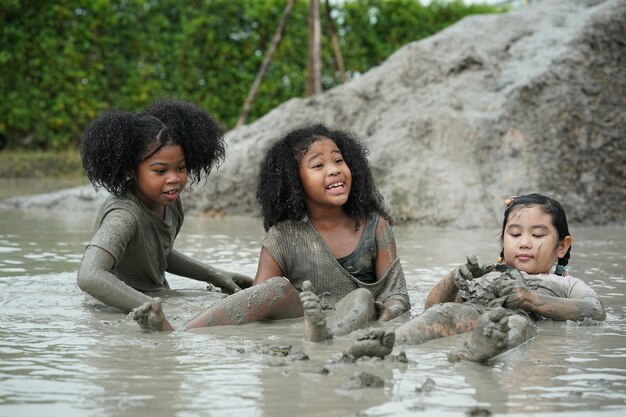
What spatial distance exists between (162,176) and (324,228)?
2.91 ft

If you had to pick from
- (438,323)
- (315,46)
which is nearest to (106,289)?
(438,323)

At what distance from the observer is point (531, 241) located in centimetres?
456

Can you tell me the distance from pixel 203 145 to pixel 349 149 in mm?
818

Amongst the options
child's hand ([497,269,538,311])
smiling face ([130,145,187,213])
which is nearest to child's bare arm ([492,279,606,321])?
child's hand ([497,269,538,311])

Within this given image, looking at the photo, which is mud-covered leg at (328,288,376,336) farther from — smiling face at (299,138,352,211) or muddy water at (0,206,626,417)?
smiling face at (299,138,352,211)

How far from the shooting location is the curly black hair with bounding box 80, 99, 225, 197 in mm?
4887

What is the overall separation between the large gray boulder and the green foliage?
16.1ft

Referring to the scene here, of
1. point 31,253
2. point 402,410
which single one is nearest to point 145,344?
point 402,410

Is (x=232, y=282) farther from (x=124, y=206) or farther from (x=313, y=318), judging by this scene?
(x=313, y=318)

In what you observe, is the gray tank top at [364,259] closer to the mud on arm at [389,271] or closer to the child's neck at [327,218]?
the mud on arm at [389,271]

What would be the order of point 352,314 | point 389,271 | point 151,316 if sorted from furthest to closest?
point 389,271 < point 352,314 < point 151,316

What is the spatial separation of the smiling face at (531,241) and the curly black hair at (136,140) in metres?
1.75

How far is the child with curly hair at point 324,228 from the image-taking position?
4637mm

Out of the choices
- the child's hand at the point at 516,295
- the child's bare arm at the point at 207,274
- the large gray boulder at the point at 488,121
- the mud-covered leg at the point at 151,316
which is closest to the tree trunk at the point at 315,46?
the large gray boulder at the point at 488,121
